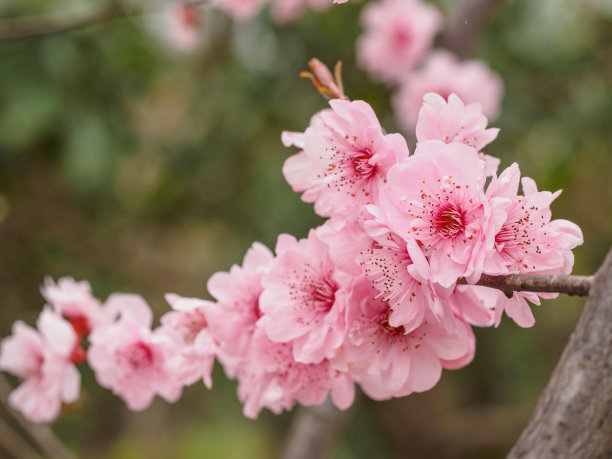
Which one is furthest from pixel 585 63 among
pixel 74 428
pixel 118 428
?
pixel 118 428

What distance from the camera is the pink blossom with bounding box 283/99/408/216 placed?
48 cm

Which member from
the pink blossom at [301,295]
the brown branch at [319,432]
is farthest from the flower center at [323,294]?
the brown branch at [319,432]

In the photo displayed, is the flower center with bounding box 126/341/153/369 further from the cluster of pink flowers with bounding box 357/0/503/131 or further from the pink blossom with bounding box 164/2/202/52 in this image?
the pink blossom with bounding box 164/2/202/52

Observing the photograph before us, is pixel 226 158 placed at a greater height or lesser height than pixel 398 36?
lesser

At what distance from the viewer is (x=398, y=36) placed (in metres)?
1.83

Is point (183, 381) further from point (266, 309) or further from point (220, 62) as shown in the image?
point (220, 62)

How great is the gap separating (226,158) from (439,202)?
189 cm

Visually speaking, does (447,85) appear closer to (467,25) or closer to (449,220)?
(467,25)

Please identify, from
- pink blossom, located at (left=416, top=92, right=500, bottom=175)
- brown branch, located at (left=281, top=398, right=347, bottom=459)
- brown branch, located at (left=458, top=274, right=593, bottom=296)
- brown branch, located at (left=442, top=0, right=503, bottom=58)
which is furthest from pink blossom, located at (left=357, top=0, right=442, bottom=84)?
brown branch, located at (left=458, top=274, right=593, bottom=296)

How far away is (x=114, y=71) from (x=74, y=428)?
65.7 inches

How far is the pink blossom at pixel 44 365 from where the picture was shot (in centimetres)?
78

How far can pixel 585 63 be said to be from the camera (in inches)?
80.7

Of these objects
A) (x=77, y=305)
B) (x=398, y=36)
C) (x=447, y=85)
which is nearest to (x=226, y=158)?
(x=398, y=36)

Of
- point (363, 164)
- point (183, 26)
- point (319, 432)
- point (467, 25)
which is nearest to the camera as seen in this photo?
point (363, 164)
